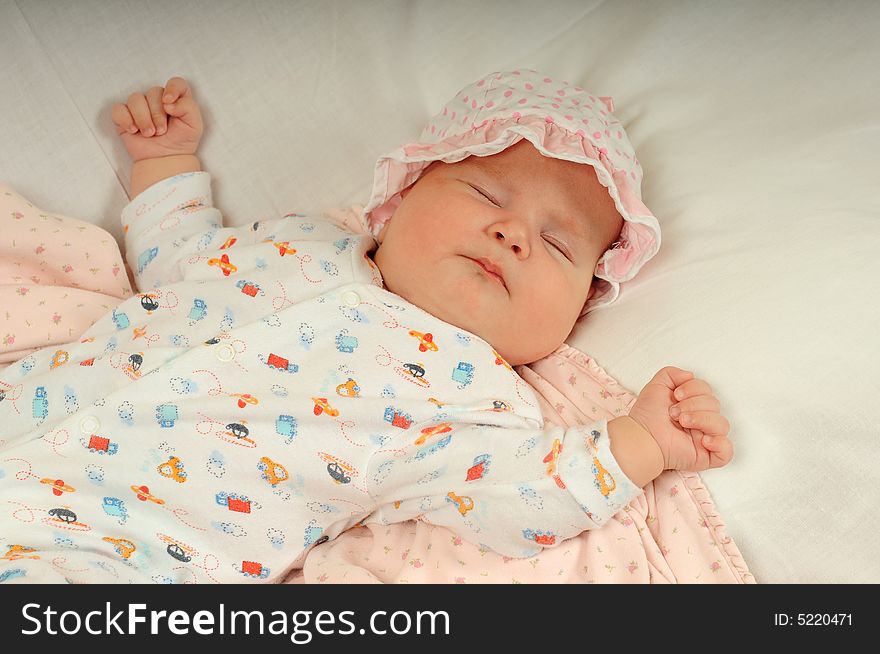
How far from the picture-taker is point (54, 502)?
124 centimetres

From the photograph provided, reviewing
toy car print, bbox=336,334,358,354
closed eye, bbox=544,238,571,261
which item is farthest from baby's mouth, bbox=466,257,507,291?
toy car print, bbox=336,334,358,354

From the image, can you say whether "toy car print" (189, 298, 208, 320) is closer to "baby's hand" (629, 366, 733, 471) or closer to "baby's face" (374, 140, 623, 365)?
"baby's face" (374, 140, 623, 365)

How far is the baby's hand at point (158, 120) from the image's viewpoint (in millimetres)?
1652

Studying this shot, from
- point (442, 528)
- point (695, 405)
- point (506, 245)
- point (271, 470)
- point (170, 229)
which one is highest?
point (170, 229)

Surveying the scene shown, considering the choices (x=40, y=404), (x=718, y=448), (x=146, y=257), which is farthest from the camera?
(x=146, y=257)

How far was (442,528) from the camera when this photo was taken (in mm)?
1362

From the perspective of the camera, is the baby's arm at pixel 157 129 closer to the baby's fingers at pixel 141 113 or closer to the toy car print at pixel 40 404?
the baby's fingers at pixel 141 113

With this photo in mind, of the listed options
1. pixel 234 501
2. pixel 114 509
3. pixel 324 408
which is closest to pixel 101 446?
pixel 114 509

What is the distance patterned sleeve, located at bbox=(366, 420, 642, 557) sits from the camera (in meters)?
1.22

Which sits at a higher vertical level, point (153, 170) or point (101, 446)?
point (153, 170)

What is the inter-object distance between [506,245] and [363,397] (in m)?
0.31

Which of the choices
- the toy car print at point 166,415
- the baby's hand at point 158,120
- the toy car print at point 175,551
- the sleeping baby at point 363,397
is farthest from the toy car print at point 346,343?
the baby's hand at point 158,120

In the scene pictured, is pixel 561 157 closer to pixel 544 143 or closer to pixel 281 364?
pixel 544 143

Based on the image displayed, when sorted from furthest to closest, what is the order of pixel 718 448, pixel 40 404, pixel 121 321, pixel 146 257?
pixel 146 257 < pixel 121 321 < pixel 40 404 < pixel 718 448
